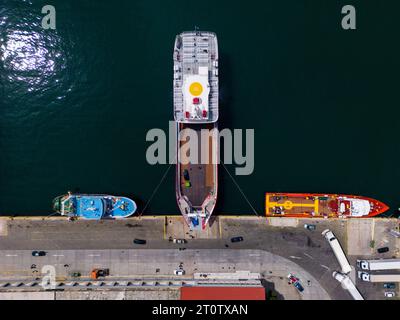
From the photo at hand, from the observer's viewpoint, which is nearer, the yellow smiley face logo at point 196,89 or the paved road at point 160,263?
the yellow smiley face logo at point 196,89

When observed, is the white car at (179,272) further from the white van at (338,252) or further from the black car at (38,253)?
the white van at (338,252)

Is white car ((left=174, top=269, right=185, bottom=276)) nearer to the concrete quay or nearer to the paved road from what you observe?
the paved road

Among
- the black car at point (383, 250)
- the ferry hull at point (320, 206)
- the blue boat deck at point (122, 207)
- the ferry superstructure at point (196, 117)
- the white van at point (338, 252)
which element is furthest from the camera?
the ferry hull at point (320, 206)

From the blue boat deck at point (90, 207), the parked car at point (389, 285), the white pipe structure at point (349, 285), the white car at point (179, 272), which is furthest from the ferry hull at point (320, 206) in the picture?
the blue boat deck at point (90, 207)

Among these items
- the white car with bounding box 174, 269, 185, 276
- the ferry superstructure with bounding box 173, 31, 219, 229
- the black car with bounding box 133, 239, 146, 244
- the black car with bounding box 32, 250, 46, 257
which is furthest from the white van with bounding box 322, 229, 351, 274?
the black car with bounding box 32, 250, 46, 257

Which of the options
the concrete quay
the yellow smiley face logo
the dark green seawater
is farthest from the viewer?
the dark green seawater

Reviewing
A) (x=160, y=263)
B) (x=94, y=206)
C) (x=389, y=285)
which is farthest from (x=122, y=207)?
(x=389, y=285)
